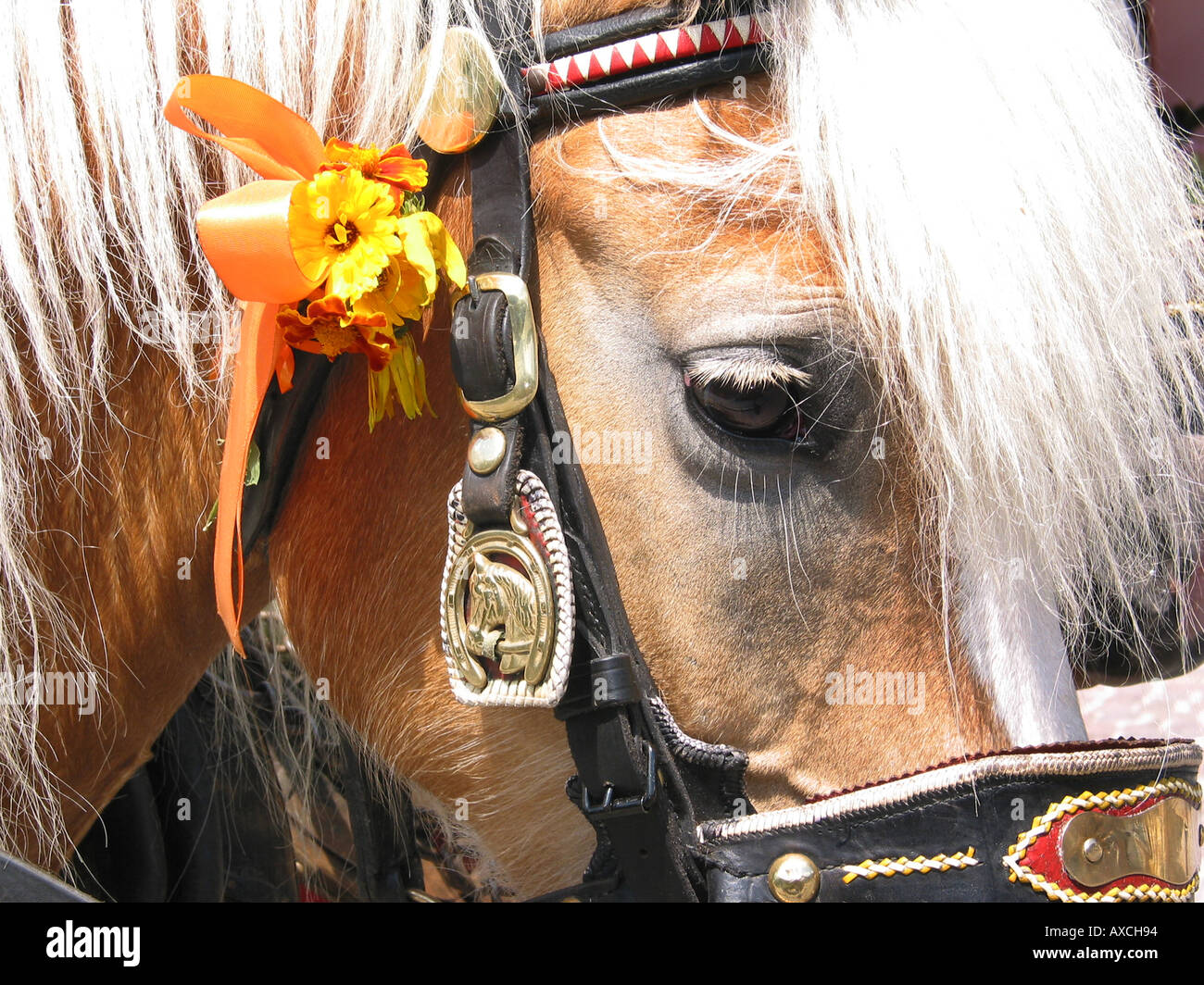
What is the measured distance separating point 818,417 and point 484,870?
0.71m

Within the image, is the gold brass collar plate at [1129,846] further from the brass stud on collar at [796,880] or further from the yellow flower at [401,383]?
the yellow flower at [401,383]

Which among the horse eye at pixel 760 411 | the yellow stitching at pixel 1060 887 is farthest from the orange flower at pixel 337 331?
the yellow stitching at pixel 1060 887

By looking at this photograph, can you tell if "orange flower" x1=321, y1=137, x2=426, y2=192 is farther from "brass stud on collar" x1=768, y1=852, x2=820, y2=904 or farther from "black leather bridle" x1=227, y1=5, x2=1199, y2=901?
"brass stud on collar" x1=768, y1=852, x2=820, y2=904

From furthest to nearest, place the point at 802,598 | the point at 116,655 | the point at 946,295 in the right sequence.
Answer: the point at 116,655 < the point at 802,598 < the point at 946,295

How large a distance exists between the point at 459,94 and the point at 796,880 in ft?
2.68

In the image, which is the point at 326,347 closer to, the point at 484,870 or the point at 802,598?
the point at 802,598

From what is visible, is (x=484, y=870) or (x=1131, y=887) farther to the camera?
(x=484, y=870)

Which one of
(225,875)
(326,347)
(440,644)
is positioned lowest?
(225,875)

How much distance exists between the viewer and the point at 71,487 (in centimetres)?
105

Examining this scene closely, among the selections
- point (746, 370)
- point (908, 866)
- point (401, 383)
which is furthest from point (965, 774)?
point (401, 383)

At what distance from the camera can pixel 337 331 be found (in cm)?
98

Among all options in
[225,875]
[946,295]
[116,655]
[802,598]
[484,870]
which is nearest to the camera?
[946,295]

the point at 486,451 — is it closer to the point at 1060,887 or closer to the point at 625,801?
the point at 625,801
